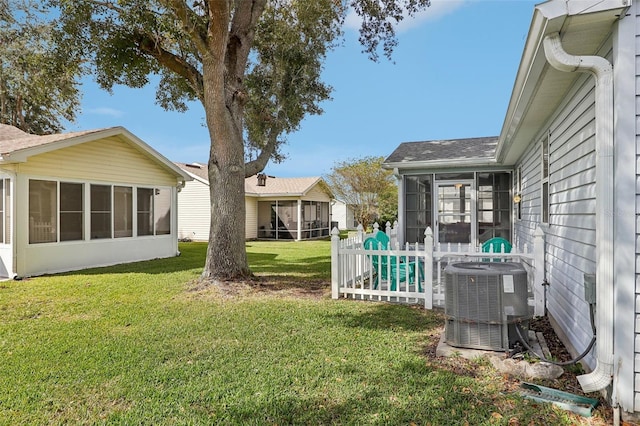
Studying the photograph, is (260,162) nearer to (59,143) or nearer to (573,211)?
(59,143)

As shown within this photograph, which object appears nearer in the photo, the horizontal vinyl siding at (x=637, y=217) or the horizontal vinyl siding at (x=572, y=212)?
the horizontal vinyl siding at (x=637, y=217)

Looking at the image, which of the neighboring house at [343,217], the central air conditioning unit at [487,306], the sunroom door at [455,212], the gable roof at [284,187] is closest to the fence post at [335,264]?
the central air conditioning unit at [487,306]

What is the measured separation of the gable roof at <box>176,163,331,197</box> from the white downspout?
17958 millimetres

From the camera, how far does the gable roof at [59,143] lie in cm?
830

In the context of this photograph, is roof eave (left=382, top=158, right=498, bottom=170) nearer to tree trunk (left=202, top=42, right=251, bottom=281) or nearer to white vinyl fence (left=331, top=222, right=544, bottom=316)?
white vinyl fence (left=331, top=222, right=544, bottom=316)

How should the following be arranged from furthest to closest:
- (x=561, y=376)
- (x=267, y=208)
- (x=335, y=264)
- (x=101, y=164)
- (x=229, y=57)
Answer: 1. (x=267, y=208)
2. (x=101, y=164)
3. (x=229, y=57)
4. (x=335, y=264)
5. (x=561, y=376)

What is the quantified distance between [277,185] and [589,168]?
65.6 ft

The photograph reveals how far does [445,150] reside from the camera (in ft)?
34.1

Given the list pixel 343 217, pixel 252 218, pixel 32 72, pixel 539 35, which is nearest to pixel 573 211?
pixel 539 35

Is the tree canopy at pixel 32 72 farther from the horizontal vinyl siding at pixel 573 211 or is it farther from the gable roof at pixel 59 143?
the horizontal vinyl siding at pixel 573 211

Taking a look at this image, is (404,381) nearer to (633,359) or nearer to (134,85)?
(633,359)

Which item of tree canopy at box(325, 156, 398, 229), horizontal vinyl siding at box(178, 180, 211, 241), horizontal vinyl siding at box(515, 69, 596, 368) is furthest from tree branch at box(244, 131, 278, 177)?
tree canopy at box(325, 156, 398, 229)

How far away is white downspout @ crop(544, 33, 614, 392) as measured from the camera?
260cm

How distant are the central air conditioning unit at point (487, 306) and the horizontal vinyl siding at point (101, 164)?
9.52 meters
